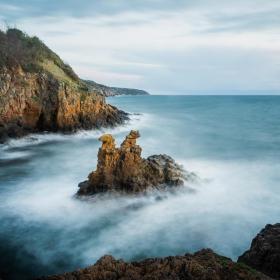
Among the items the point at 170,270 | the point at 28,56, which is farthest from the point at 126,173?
the point at 28,56

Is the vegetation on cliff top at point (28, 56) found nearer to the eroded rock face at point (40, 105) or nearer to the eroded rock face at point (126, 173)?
the eroded rock face at point (40, 105)

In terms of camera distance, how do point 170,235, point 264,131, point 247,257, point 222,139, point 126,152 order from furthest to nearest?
point 264,131, point 222,139, point 126,152, point 170,235, point 247,257

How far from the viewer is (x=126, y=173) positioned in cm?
2156

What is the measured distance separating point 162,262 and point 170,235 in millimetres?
9394

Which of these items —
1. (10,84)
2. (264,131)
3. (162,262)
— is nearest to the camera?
(162,262)

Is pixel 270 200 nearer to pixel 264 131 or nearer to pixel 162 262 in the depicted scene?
pixel 162 262

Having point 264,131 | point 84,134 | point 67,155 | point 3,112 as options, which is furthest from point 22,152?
point 264,131

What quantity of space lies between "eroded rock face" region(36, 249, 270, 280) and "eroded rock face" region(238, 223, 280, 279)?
1805 mm

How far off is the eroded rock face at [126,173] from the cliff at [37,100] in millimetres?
18913

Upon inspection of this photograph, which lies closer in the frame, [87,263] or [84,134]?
[87,263]

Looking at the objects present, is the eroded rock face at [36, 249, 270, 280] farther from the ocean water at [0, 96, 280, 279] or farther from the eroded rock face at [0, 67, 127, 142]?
the eroded rock face at [0, 67, 127, 142]

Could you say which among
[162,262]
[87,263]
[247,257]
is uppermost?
[162,262]

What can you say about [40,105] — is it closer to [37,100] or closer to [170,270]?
[37,100]

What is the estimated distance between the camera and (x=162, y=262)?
8.38 meters
